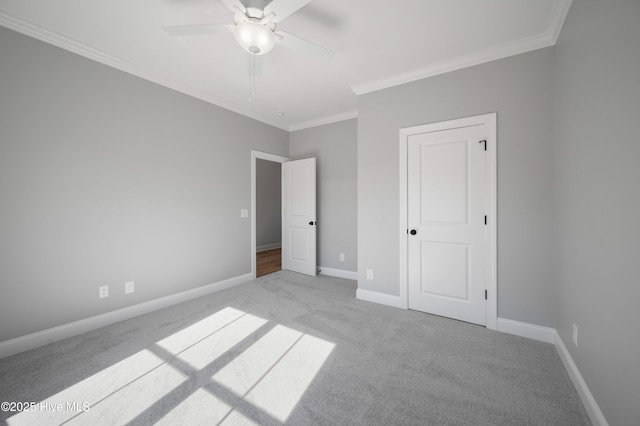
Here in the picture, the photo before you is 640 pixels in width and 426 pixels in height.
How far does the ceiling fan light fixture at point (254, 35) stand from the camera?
5.33 ft

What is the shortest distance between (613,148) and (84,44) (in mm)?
4042

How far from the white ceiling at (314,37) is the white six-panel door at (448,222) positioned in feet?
2.57

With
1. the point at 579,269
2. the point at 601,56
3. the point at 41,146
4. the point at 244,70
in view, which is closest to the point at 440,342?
the point at 579,269

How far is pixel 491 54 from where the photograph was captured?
2371 mm

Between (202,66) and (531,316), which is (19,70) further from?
(531,316)

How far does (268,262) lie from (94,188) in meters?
3.34

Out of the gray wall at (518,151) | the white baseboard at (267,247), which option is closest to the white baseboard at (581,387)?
the gray wall at (518,151)

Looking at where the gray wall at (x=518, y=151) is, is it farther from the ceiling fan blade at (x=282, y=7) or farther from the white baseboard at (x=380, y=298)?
the ceiling fan blade at (x=282, y=7)

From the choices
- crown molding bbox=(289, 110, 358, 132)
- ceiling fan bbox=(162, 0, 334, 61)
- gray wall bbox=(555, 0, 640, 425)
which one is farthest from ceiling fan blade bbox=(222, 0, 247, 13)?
crown molding bbox=(289, 110, 358, 132)

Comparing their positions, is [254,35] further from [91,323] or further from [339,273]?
[339,273]

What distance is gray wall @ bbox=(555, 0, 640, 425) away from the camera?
1075 mm

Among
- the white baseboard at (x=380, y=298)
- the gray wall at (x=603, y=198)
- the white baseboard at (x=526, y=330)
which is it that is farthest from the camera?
the white baseboard at (x=380, y=298)

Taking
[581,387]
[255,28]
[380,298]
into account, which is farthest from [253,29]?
[581,387]

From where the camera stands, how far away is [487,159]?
2416mm
